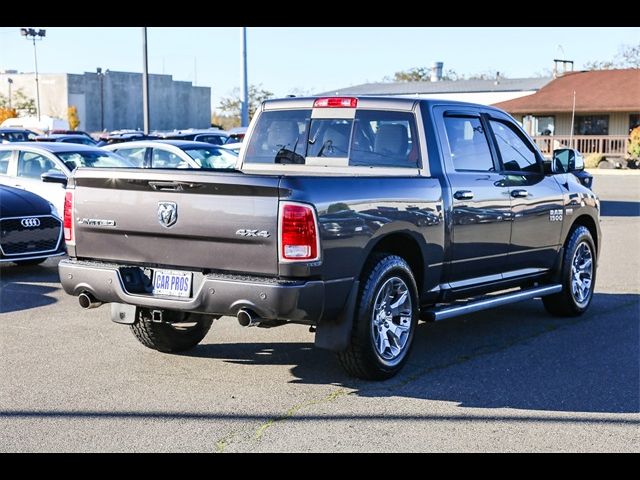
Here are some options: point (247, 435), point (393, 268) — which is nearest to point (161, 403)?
point (247, 435)

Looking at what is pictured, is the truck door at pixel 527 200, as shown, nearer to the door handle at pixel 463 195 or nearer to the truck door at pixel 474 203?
the truck door at pixel 474 203

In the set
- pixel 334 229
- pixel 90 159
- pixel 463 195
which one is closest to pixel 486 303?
pixel 463 195

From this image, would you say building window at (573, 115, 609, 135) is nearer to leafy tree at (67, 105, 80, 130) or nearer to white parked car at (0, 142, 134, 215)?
white parked car at (0, 142, 134, 215)

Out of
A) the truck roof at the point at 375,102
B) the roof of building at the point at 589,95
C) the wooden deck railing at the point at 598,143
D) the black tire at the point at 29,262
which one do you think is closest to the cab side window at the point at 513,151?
the truck roof at the point at 375,102

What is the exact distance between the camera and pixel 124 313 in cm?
700

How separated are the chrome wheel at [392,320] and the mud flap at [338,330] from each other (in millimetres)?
265

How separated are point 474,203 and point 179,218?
2.65m

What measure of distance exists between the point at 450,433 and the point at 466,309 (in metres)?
2.16

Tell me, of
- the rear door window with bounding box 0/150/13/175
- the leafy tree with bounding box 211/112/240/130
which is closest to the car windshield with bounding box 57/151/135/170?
the rear door window with bounding box 0/150/13/175

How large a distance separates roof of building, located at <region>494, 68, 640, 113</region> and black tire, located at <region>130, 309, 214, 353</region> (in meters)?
43.1

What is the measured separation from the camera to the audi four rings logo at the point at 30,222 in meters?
11.8

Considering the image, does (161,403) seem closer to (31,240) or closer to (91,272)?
(91,272)

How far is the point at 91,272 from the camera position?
6.93 meters

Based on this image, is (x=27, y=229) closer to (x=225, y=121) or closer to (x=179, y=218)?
(x=179, y=218)
